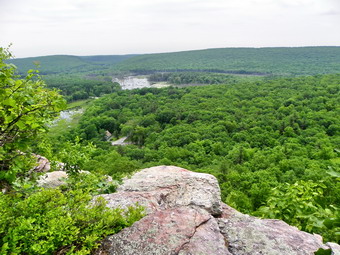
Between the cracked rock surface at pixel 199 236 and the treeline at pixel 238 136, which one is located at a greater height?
the cracked rock surface at pixel 199 236

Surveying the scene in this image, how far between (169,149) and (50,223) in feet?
175

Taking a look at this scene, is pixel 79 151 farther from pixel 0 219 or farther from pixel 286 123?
pixel 286 123

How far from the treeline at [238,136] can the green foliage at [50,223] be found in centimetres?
557

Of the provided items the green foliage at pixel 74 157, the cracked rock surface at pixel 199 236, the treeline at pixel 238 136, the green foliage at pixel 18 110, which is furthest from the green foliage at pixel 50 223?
the treeline at pixel 238 136

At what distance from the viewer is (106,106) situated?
358 ft

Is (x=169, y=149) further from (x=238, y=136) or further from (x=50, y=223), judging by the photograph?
(x=50, y=223)

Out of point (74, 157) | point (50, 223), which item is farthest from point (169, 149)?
point (50, 223)

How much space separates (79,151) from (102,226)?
228cm

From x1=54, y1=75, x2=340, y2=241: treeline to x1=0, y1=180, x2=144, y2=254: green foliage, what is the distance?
5.57 metres

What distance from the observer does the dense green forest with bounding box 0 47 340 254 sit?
16.4 ft

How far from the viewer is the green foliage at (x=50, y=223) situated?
4973mm

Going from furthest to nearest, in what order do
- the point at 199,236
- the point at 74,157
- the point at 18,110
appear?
the point at 74,157, the point at 199,236, the point at 18,110

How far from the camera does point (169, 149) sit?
2302 inches

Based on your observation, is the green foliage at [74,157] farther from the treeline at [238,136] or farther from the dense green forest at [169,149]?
the treeline at [238,136]
